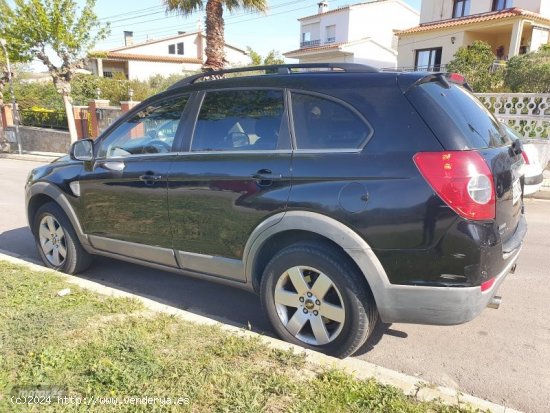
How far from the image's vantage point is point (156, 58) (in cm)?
4372

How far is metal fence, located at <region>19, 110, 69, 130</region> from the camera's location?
826 inches

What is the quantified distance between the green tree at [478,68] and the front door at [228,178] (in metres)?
14.0

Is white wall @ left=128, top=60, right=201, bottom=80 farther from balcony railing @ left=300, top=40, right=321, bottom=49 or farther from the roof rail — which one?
the roof rail

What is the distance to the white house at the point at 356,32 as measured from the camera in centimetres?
3456

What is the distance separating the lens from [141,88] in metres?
27.3

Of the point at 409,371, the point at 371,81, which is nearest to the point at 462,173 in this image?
the point at 371,81

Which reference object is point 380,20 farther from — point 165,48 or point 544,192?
point 544,192

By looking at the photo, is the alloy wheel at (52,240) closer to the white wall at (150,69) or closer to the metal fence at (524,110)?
the metal fence at (524,110)

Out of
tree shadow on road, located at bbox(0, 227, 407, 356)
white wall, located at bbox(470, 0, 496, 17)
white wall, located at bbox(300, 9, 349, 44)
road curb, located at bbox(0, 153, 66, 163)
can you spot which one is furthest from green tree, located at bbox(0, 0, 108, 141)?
white wall, located at bbox(300, 9, 349, 44)

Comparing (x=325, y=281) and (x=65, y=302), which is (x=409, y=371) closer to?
(x=325, y=281)

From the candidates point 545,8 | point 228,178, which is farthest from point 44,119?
point 545,8

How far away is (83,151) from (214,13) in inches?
443

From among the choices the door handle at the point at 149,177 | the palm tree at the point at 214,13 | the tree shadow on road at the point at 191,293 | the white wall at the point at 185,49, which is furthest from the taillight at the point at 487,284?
the white wall at the point at 185,49

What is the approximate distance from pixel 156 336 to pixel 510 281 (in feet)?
11.4
